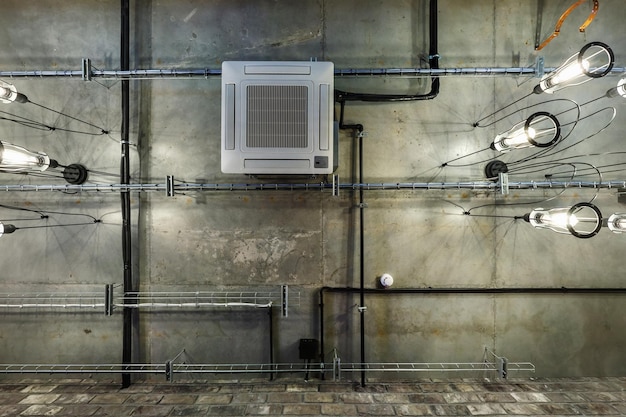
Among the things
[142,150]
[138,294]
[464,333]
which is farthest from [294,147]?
[464,333]

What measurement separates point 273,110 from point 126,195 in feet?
5.41

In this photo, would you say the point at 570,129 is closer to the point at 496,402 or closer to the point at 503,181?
the point at 503,181

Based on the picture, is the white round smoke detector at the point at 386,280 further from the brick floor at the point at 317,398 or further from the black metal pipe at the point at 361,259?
the brick floor at the point at 317,398

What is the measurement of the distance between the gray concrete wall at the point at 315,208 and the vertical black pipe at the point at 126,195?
0.07m

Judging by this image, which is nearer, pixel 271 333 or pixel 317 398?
pixel 317 398

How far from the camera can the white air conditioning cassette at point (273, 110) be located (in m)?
2.14

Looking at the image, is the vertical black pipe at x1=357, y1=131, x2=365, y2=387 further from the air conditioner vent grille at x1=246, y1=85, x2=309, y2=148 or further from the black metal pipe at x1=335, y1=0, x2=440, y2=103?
the air conditioner vent grille at x1=246, y1=85, x2=309, y2=148

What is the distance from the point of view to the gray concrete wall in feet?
8.77

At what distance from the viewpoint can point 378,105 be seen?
8.88 feet

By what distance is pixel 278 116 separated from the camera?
7.04 ft

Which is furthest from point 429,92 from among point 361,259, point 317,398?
point 317,398

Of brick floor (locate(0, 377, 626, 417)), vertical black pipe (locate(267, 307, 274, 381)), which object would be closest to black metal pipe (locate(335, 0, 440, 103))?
vertical black pipe (locate(267, 307, 274, 381))

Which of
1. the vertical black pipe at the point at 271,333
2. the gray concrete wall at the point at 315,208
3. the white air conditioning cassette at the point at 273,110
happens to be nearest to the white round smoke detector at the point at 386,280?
the gray concrete wall at the point at 315,208

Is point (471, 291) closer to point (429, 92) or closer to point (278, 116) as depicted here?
point (429, 92)
